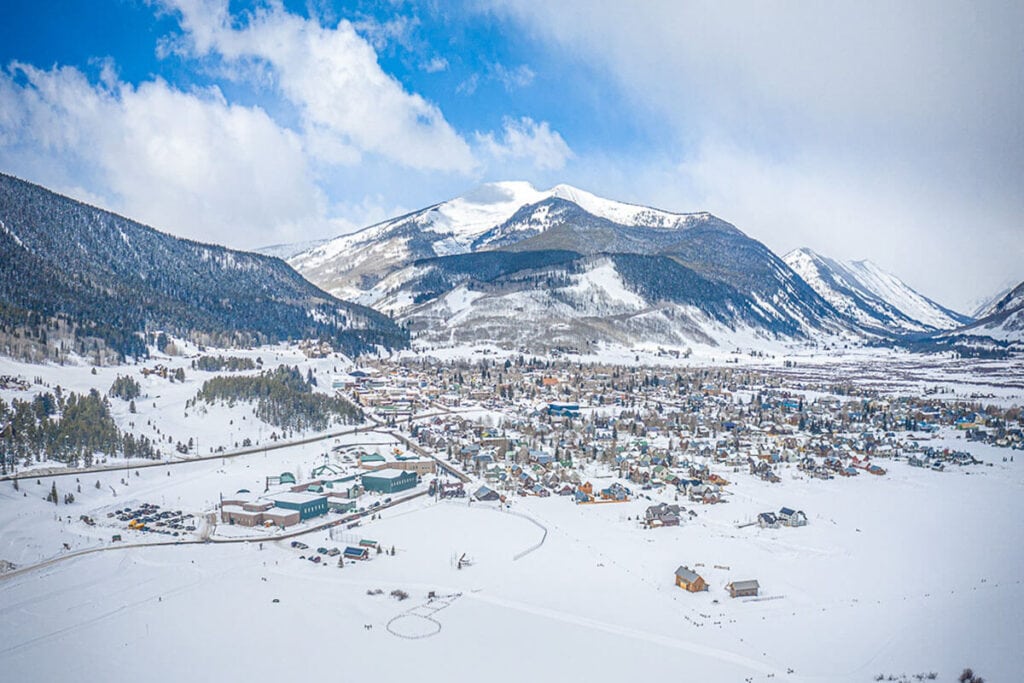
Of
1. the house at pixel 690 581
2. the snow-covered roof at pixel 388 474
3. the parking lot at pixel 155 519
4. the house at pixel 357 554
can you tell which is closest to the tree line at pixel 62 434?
the parking lot at pixel 155 519

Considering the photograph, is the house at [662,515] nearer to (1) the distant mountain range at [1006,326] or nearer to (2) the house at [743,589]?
(2) the house at [743,589]

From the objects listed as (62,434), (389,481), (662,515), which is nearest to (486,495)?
(389,481)

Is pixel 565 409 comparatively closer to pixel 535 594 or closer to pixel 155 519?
pixel 155 519

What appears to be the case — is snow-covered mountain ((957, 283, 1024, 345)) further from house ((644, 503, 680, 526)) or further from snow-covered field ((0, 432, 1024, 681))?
snow-covered field ((0, 432, 1024, 681))

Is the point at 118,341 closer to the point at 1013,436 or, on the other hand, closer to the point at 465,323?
the point at 465,323

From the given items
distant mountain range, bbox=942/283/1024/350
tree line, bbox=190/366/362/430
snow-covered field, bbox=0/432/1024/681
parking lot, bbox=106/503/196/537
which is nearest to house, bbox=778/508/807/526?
snow-covered field, bbox=0/432/1024/681

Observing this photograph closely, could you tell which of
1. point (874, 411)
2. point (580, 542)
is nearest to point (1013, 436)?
point (874, 411)

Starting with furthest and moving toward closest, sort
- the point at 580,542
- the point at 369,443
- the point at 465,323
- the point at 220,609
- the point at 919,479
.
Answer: the point at 465,323 < the point at 369,443 < the point at 919,479 < the point at 580,542 < the point at 220,609
